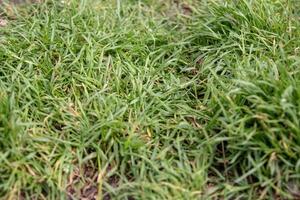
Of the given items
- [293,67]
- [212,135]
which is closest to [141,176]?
[212,135]

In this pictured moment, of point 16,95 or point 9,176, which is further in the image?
point 16,95

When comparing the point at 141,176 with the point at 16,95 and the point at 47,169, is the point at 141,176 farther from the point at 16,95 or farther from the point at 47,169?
the point at 16,95

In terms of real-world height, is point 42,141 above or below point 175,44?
below

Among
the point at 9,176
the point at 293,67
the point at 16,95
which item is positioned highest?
the point at 293,67

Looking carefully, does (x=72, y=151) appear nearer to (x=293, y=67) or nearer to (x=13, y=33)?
(x=13, y=33)

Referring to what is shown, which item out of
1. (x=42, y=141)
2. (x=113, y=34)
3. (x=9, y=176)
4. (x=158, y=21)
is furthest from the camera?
(x=158, y=21)

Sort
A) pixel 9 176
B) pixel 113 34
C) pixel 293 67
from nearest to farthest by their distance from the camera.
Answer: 1. pixel 9 176
2. pixel 293 67
3. pixel 113 34
